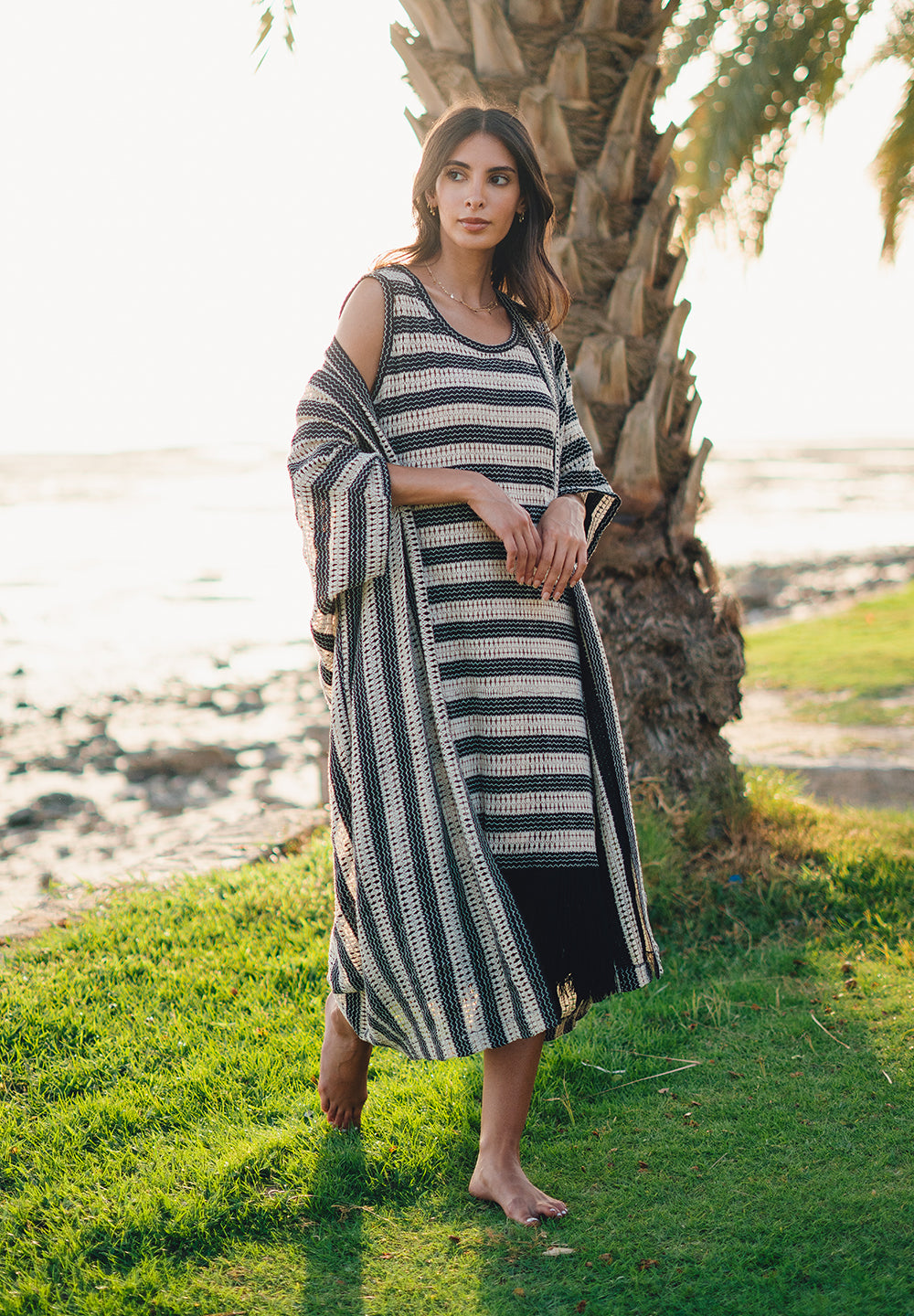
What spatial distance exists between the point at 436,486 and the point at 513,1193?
1444 millimetres

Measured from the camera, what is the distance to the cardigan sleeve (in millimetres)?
2150

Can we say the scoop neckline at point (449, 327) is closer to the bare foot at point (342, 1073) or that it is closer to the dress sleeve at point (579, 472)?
the dress sleeve at point (579, 472)

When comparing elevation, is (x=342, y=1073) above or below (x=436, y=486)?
below

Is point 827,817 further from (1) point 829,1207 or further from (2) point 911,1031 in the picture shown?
(1) point 829,1207

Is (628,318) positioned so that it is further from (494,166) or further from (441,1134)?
(441,1134)

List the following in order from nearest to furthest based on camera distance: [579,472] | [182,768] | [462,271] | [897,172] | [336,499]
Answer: [336,499] → [462,271] → [579,472] → [182,768] → [897,172]

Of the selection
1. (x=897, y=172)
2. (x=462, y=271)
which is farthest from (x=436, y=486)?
(x=897, y=172)

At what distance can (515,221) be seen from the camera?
2525mm

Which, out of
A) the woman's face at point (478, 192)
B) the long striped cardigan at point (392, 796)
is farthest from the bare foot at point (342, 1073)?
the woman's face at point (478, 192)

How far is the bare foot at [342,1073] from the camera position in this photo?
2.48 m

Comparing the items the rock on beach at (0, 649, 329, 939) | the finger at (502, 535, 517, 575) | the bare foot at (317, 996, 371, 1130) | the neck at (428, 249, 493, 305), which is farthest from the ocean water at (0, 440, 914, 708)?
the bare foot at (317, 996, 371, 1130)

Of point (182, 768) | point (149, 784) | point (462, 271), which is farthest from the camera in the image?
point (182, 768)

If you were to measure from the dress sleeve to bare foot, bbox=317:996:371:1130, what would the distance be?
4.01 feet

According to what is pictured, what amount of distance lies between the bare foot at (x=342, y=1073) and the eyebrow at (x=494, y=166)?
183cm
